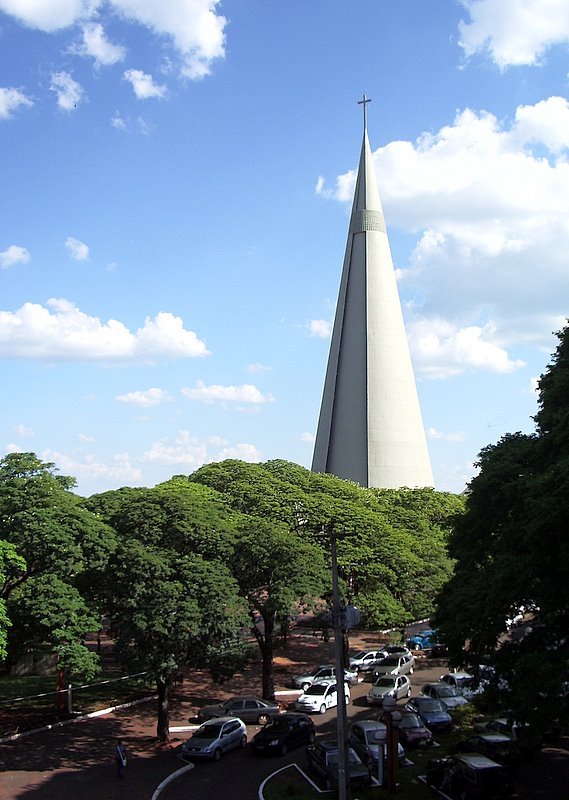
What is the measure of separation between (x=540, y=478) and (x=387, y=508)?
3209cm

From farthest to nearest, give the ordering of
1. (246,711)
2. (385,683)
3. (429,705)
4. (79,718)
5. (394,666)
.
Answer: (394,666), (385,683), (79,718), (246,711), (429,705)

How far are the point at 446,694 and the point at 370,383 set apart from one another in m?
48.3

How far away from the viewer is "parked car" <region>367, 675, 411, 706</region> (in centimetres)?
3022

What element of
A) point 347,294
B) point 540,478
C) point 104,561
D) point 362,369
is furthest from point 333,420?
point 540,478

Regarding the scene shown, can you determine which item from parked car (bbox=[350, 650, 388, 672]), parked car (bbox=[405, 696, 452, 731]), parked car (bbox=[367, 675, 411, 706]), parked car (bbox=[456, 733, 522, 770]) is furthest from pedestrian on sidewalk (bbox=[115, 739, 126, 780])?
parked car (bbox=[350, 650, 388, 672])

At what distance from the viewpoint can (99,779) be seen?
22.9 metres

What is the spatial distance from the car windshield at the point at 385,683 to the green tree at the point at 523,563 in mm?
11801

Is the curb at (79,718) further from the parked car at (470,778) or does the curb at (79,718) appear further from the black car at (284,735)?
the parked car at (470,778)

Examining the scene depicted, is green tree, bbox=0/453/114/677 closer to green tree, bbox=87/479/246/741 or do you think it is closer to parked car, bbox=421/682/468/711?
green tree, bbox=87/479/246/741

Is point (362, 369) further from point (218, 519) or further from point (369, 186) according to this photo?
point (218, 519)

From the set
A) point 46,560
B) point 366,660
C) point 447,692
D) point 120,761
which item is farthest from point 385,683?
point 46,560

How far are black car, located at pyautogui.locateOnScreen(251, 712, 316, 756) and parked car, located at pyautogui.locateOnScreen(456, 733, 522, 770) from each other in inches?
241

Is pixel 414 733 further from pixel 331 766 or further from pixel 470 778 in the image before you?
pixel 470 778

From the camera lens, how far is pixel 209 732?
24750 mm
